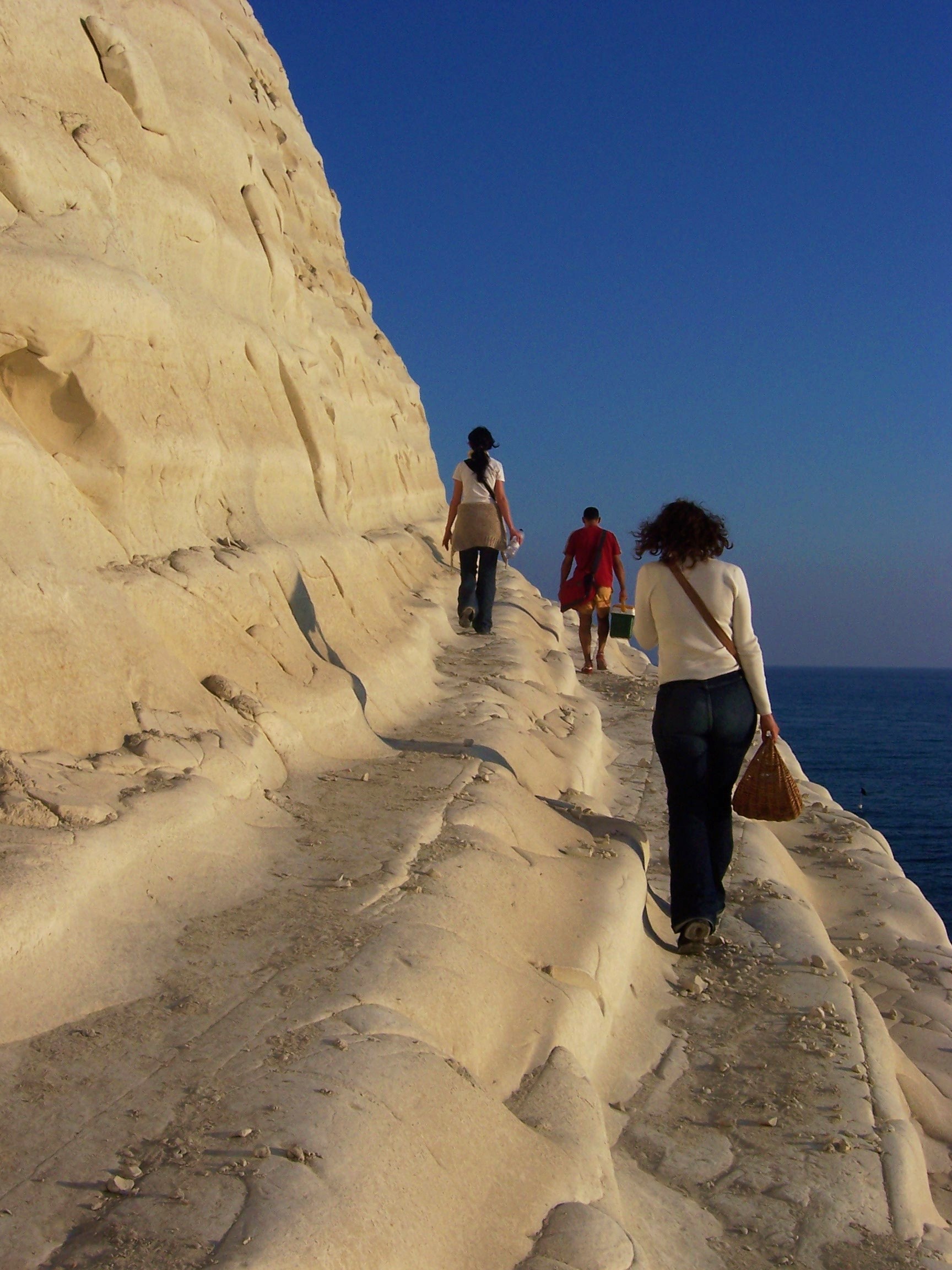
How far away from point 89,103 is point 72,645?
11.0 feet

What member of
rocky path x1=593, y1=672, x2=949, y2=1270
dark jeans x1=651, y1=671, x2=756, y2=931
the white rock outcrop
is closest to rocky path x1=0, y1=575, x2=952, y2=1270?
rocky path x1=593, y1=672, x2=949, y2=1270

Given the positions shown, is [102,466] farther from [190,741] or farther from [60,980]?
[60,980]

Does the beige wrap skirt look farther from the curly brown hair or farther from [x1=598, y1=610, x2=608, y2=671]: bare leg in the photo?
the curly brown hair

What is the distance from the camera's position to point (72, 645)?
154 inches

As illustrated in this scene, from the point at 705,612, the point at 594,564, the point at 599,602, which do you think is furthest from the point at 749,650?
the point at 599,602

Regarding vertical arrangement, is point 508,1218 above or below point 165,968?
below

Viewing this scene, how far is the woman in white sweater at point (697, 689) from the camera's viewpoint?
14.9 ft

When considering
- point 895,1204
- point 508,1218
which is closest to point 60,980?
point 508,1218

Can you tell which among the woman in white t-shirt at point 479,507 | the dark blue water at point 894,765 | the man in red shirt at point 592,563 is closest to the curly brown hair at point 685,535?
the woman in white t-shirt at point 479,507

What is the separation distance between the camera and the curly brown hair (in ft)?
14.9

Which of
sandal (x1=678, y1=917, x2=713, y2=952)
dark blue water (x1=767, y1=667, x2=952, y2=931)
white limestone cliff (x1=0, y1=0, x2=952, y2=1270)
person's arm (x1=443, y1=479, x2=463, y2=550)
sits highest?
person's arm (x1=443, y1=479, x2=463, y2=550)

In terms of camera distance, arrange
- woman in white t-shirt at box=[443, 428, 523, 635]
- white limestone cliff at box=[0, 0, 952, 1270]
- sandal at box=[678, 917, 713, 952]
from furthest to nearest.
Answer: woman in white t-shirt at box=[443, 428, 523, 635]
sandal at box=[678, 917, 713, 952]
white limestone cliff at box=[0, 0, 952, 1270]

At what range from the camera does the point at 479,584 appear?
9.31 metres

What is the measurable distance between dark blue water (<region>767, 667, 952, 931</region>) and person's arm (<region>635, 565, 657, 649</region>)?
1382 centimetres
